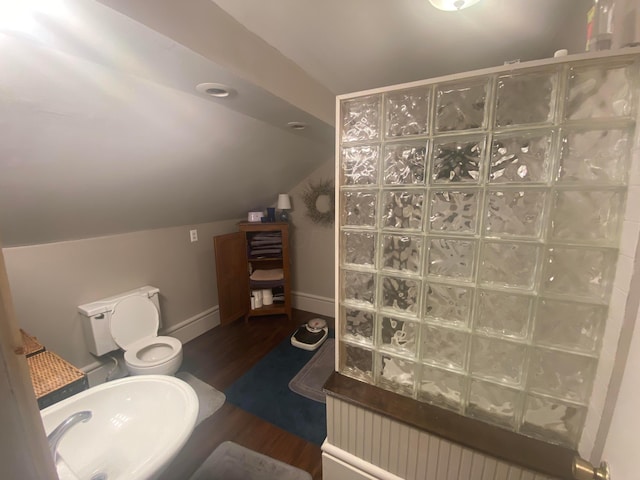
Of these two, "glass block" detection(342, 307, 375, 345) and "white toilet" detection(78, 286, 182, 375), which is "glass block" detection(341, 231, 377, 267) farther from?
"white toilet" detection(78, 286, 182, 375)

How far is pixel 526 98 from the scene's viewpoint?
794 millimetres

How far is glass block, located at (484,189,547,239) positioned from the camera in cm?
82

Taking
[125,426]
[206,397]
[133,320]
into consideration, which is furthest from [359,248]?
[133,320]

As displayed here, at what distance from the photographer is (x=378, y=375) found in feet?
3.85

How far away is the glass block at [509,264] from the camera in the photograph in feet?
2.77

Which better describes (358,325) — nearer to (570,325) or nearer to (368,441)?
(368,441)

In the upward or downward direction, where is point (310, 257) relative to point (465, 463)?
upward

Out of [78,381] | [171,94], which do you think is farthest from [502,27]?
[78,381]

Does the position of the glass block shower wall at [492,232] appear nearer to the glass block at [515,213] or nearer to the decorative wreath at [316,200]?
the glass block at [515,213]

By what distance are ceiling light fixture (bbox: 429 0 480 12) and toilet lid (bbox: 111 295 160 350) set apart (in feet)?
8.32

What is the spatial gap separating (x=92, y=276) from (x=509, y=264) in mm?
2592

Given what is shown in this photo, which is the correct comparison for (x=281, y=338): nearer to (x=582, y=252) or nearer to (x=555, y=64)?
(x=582, y=252)

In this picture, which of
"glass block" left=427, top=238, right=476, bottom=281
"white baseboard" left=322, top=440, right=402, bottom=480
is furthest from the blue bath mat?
"glass block" left=427, top=238, right=476, bottom=281

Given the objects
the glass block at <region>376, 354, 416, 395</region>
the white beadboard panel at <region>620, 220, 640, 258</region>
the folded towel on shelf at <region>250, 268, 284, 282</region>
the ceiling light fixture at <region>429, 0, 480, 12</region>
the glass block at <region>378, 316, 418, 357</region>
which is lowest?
the folded towel on shelf at <region>250, 268, 284, 282</region>
